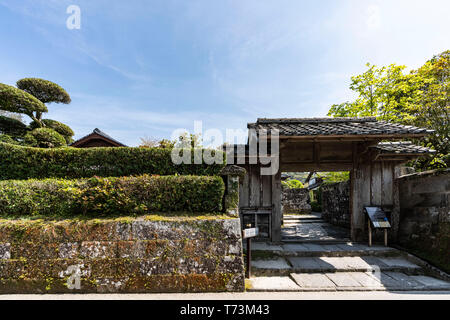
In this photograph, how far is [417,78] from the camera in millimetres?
9016

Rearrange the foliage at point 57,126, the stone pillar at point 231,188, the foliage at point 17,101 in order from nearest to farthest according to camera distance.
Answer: the stone pillar at point 231,188 < the foliage at point 17,101 < the foliage at point 57,126

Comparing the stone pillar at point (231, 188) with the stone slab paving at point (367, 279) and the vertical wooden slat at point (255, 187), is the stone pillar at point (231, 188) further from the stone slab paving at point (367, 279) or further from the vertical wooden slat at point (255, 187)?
the stone slab paving at point (367, 279)

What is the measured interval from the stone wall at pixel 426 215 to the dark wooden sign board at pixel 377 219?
856mm

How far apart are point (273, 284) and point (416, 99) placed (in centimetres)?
1119

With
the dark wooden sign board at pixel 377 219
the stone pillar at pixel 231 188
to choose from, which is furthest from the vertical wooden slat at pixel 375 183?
the stone pillar at pixel 231 188

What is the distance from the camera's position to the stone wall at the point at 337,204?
985cm

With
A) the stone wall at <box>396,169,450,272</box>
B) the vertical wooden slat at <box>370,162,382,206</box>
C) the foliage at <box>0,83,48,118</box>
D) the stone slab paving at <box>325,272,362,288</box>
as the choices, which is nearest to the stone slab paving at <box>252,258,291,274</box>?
the stone slab paving at <box>325,272,362,288</box>

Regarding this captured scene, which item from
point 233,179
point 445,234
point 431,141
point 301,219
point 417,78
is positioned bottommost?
point 301,219

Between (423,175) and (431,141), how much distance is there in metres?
4.80

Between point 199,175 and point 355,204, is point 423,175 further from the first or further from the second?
point 199,175

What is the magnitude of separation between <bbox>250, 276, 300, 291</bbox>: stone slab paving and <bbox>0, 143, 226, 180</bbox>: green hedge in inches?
112

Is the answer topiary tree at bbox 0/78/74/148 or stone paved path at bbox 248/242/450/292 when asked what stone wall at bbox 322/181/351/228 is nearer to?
stone paved path at bbox 248/242/450/292

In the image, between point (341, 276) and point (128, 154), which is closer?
point (341, 276)
